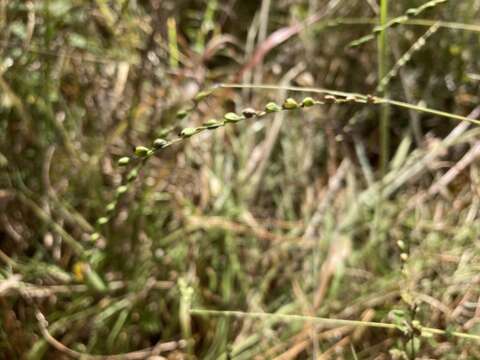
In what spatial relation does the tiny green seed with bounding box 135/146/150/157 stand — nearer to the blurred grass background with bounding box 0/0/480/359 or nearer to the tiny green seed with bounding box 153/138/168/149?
the tiny green seed with bounding box 153/138/168/149

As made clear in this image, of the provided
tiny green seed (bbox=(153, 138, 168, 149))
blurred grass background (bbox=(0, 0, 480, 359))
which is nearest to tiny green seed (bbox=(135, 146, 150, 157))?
tiny green seed (bbox=(153, 138, 168, 149))

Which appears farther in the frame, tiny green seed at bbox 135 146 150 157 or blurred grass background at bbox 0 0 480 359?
blurred grass background at bbox 0 0 480 359

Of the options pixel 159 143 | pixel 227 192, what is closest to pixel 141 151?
pixel 159 143

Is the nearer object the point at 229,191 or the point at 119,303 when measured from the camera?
the point at 119,303

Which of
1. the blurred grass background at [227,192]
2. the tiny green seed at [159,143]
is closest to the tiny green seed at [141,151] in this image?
the tiny green seed at [159,143]

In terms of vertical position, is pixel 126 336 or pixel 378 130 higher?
pixel 378 130

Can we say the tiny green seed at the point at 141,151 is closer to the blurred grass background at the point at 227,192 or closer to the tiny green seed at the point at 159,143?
the tiny green seed at the point at 159,143

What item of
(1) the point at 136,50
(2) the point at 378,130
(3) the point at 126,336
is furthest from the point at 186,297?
(2) the point at 378,130

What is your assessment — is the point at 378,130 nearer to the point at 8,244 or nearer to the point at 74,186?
the point at 74,186
